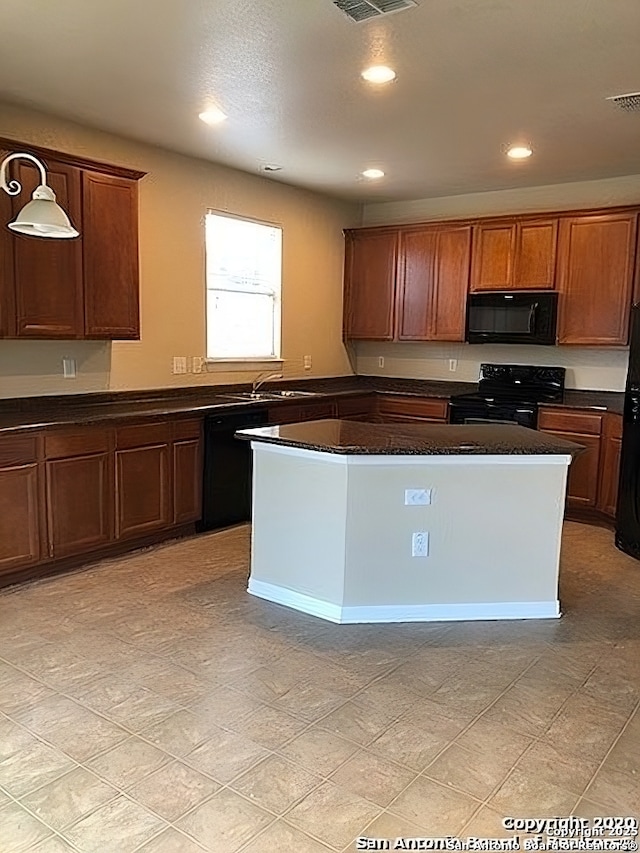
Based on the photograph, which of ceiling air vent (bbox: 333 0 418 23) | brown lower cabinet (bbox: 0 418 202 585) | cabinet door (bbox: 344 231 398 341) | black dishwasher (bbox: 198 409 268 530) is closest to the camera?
ceiling air vent (bbox: 333 0 418 23)

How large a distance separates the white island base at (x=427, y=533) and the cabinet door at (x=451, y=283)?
10.0 feet

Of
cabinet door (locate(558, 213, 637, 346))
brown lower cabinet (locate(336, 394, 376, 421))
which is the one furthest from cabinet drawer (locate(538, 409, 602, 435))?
brown lower cabinet (locate(336, 394, 376, 421))

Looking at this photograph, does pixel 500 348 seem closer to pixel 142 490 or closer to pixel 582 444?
pixel 582 444

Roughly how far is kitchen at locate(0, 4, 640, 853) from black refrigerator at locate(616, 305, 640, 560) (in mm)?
179

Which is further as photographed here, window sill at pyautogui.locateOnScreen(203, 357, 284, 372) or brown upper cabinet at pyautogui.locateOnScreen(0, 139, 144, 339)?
window sill at pyautogui.locateOnScreen(203, 357, 284, 372)

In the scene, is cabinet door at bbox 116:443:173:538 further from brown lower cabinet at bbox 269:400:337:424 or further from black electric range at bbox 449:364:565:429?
black electric range at bbox 449:364:565:429

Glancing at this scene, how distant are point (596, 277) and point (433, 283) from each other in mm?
1439

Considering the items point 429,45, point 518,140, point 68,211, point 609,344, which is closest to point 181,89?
point 68,211

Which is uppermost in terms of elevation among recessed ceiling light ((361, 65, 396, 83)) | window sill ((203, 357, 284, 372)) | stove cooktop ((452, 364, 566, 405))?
recessed ceiling light ((361, 65, 396, 83))

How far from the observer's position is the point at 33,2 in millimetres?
2764

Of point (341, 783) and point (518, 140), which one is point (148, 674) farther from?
point (518, 140)

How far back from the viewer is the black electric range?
5607mm

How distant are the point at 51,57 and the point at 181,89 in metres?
0.67

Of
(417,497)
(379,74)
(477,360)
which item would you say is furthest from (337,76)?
(477,360)
